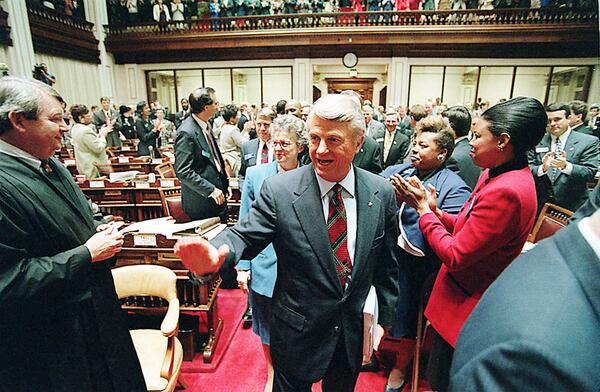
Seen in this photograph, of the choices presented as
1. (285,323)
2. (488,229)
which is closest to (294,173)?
(285,323)

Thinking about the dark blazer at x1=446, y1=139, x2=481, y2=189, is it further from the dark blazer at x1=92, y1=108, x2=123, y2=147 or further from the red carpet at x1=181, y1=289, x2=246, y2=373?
the dark blazer at x1=92, y1=108, x2=123, y2=147

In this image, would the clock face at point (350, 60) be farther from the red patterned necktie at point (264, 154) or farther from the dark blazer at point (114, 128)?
the red patterned necktie at point (264, 154)

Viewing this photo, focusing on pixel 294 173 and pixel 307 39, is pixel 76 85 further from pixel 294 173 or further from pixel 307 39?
pixel 294 173

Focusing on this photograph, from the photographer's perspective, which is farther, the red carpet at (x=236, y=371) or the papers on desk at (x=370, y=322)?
the red carpet at (x=236, y=371)

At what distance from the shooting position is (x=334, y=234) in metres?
1.25

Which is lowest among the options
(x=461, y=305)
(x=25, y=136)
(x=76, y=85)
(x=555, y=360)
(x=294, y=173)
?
(x=461, y=305)

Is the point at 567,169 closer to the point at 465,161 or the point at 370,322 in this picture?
the point at 465,161

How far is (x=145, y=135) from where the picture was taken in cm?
649

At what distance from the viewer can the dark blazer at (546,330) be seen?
17.5 inches

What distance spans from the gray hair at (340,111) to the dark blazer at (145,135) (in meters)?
6.11

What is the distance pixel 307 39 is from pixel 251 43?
1934mm

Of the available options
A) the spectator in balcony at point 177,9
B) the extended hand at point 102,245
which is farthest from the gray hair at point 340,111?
the spectator in balcony at point 177,9

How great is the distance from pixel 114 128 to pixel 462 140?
7.56 m

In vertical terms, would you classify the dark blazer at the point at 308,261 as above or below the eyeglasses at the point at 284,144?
below
